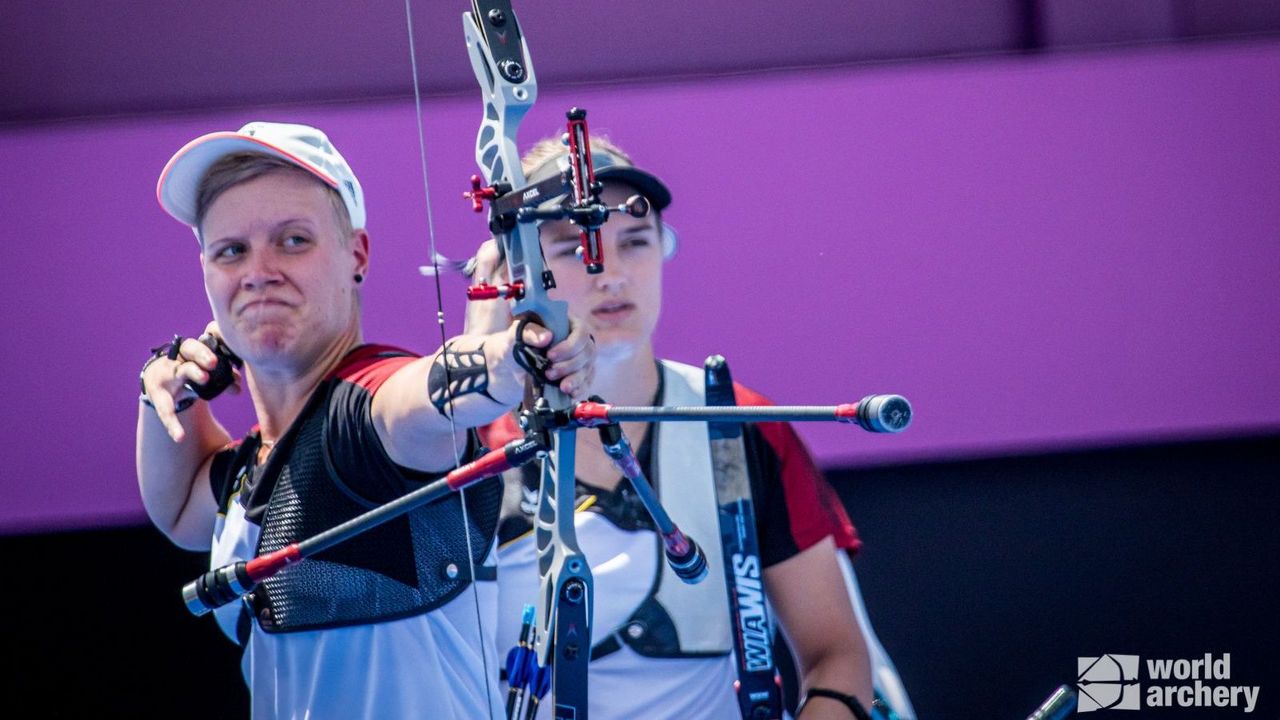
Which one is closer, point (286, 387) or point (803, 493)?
point (286, 387)

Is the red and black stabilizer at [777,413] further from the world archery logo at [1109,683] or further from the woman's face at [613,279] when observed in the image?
the world archery logo at [1109,683]

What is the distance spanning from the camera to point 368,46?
2.13 m

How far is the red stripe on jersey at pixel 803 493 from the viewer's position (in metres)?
1.78

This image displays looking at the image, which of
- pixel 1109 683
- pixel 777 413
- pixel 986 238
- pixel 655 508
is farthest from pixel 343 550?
pixel 1109 683

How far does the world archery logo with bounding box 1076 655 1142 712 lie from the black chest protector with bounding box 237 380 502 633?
50.5 inches

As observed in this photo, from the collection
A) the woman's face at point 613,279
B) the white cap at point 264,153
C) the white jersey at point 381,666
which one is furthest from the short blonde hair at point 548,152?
the white jersey at point 381,666

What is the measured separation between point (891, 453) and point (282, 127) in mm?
1173

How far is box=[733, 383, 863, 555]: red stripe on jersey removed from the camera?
1.78 meters

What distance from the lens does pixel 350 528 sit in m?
1.24

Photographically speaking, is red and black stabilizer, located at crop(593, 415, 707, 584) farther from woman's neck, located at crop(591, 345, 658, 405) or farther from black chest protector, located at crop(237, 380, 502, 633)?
woman's neck, located at crop(591, 345, 658, 405)

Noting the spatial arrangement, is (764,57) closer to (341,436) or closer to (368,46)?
(368,46)

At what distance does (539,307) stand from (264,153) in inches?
20.3

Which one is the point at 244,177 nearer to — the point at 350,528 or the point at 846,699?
the point at 350,528

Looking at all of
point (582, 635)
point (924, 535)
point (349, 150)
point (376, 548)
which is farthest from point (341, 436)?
point (924, 535)
